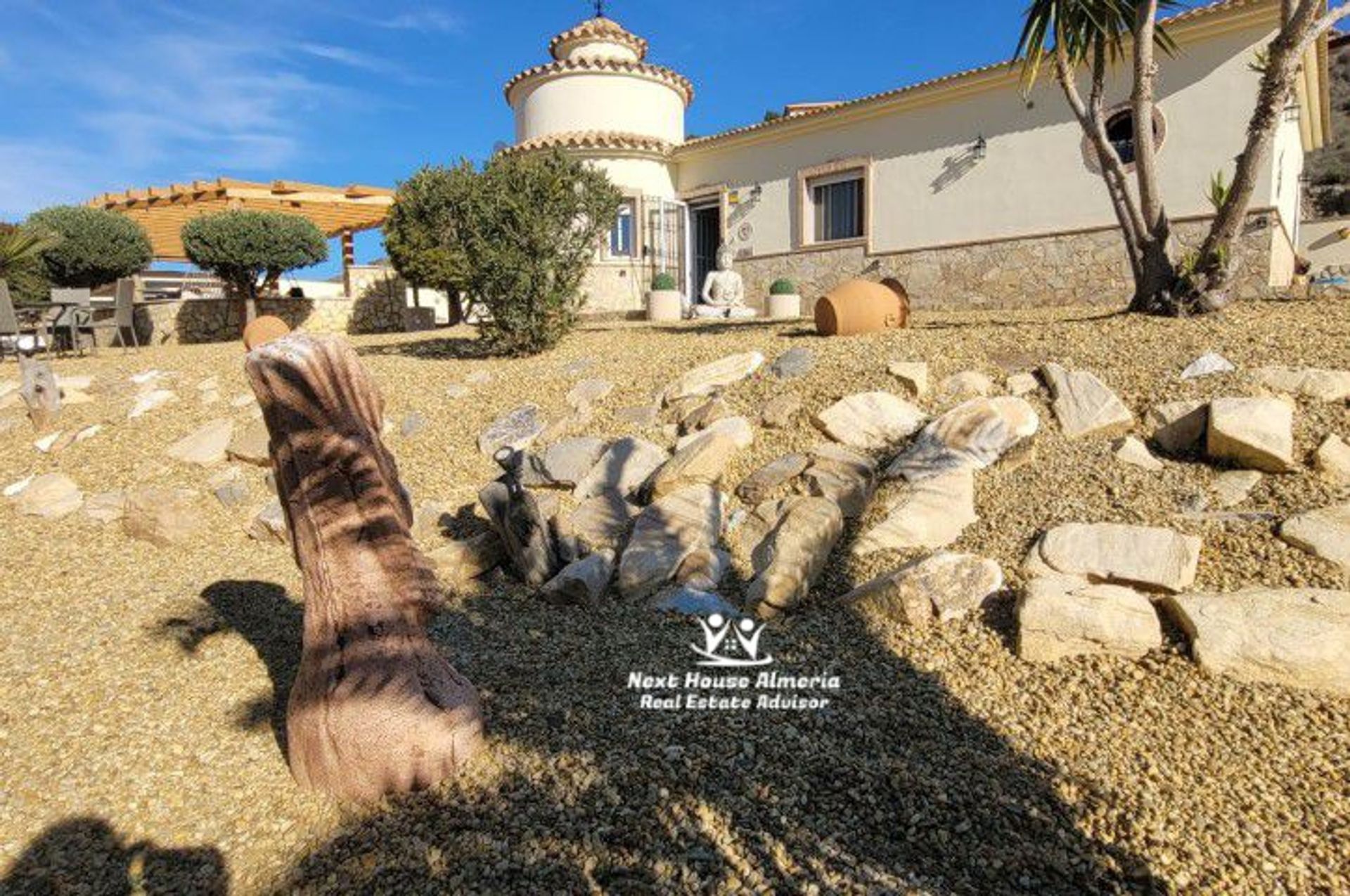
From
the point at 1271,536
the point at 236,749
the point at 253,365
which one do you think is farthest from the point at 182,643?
the point at 1271,536

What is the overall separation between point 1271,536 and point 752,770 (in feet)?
9.42

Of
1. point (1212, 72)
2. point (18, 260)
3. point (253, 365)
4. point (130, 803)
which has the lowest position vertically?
point (130, 803)

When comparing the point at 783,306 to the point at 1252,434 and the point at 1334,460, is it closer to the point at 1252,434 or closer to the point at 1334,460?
the point at 1252,434

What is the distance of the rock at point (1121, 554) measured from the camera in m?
3.38

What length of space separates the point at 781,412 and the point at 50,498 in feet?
18.6

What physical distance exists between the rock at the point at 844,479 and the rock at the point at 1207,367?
2.38 meters

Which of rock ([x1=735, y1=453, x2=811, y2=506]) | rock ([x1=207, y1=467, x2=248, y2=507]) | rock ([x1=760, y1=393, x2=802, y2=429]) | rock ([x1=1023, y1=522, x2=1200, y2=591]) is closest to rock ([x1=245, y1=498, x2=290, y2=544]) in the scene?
rock ([x1=207, y1=467, x2=248, y2=507])

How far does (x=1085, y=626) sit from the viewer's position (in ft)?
10.1

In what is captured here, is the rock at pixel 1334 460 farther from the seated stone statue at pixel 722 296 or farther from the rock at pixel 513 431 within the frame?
the seated stone statue at pixel 722 296

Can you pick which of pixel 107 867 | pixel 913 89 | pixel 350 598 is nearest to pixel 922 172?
pixel 913 89

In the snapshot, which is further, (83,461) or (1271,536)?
(83,461)

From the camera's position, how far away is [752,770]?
2.52 metres

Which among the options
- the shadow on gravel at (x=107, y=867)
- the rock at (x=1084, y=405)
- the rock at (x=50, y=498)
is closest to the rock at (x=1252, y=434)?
the rock at (x=1084, y=405)

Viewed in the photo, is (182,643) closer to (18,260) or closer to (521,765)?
(521,765)
